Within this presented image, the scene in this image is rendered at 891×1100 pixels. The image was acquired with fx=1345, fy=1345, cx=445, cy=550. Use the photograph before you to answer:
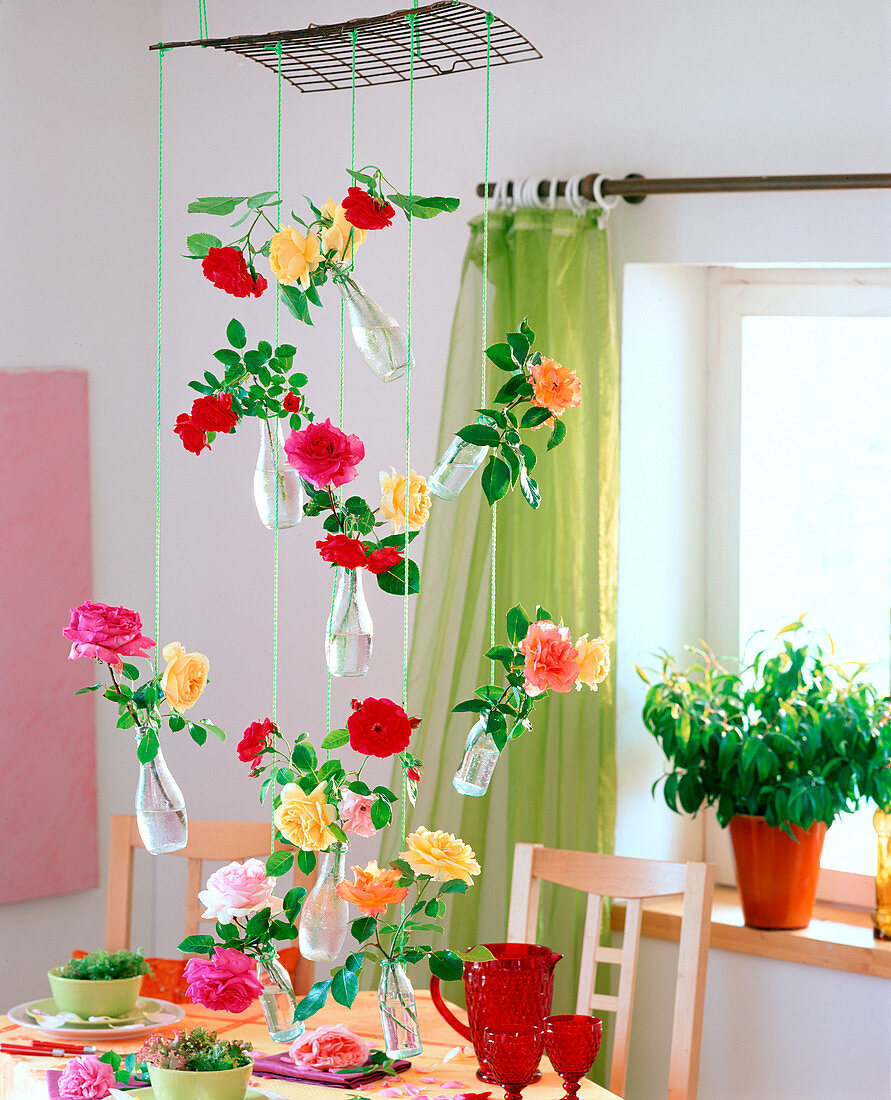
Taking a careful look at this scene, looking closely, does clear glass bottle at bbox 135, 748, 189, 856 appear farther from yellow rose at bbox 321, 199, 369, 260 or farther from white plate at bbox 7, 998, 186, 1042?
white plate at bbox 7, 998, 186, 1042

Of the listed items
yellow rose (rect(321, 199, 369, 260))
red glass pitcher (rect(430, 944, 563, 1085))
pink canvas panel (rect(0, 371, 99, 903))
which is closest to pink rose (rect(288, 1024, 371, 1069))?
red glass pitcher (rect(430, 944, 563, 1085))

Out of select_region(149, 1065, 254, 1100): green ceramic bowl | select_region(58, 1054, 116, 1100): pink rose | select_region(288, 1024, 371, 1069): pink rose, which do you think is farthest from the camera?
select_region(288, 1024, 371, 1069): pink rose

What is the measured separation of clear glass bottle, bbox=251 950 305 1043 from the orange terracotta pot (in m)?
1.27

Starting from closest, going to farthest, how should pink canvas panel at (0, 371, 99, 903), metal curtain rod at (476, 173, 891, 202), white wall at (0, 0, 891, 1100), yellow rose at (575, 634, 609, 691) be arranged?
yellow rose at (575, 634, 609, 691), metal curtain rod at (476, 173, 891, 202), white wall at (0, 0, 891, 1100), pink canvas panel at (0, 371, 99, 903)

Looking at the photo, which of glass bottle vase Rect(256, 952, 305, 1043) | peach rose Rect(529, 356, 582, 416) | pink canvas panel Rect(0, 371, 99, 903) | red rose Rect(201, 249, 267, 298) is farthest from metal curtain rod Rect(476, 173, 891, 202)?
glass bottle vase Rect(256, 952, 305, 1043)

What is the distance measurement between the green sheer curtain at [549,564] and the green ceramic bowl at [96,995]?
75 cm

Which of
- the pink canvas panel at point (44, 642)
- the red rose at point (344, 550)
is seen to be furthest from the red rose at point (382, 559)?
the pink canvas panel at point (44, 642)

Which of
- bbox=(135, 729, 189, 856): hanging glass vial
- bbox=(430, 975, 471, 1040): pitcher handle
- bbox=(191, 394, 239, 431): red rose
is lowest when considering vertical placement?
bbox=(430, 975, 471, 1040): pitcher handle

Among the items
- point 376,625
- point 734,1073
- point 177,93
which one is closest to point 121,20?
point 177,93

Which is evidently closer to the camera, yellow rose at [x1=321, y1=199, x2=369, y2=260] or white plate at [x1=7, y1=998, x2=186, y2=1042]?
yellow rose at [x1=321, y1=199, x2=369, y2=260]

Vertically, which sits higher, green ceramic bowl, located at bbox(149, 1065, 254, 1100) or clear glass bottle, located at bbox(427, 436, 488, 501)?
clear glass bottle, located at bbox(427, 436, 488, 501)

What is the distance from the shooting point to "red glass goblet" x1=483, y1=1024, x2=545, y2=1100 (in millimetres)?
1521

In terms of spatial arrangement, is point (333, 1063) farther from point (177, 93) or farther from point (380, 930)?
point (177, 93)

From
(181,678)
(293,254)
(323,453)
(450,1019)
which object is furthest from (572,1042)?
(293,254)
